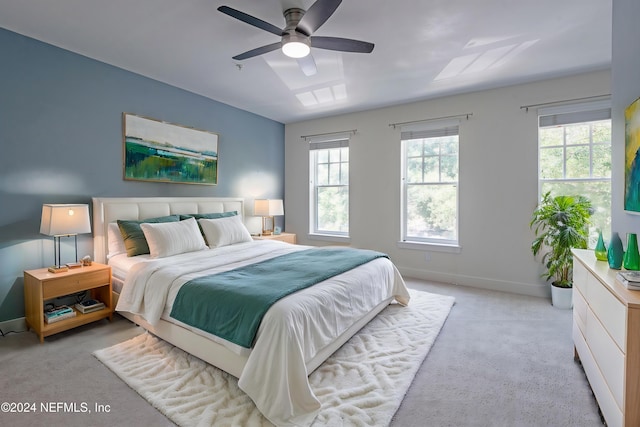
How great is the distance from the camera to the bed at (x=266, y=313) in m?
1.69

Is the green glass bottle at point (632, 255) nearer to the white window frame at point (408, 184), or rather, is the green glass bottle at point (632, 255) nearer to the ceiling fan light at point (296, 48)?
the ceiling fan light at point (296, 48)

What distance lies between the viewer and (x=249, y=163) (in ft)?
16.5

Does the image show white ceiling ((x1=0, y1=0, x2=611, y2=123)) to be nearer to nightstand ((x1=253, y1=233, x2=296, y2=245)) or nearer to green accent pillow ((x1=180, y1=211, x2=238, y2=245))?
green accent pillow ((x1=180, y1=211, x2=238, y2=245))

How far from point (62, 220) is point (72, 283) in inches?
21.9

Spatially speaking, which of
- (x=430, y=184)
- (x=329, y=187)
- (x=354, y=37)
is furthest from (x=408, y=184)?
(x=354, y=37)

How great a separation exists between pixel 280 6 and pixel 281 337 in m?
2.32

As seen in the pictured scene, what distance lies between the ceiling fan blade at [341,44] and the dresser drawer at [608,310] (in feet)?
6.92

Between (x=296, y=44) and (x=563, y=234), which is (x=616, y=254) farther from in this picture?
(x=296, y=44)

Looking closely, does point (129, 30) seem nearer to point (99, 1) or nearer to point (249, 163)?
point (99, 1)

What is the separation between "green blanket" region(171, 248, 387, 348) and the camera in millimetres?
1825

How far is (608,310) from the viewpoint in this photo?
1534 mm

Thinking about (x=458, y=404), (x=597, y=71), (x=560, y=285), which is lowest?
(x=458, y=404)

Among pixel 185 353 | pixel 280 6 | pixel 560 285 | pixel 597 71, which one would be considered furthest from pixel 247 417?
pixel 597 71

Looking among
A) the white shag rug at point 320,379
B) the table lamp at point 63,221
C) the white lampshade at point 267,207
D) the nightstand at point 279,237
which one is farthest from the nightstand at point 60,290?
the white lampshade at point 267,207
